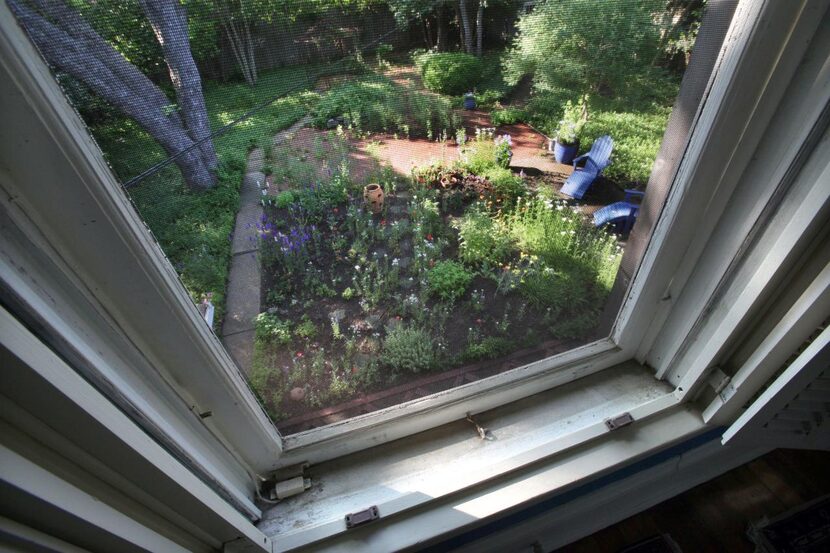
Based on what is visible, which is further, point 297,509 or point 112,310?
point 297,509

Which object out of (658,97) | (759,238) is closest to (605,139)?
(658,97)

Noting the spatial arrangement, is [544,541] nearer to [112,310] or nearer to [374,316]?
[374,316]

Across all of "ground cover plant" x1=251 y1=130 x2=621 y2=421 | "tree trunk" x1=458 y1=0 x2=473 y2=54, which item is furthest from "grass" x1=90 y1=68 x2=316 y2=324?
"tree trunk" x1=458 y1=0 x2=473 y2=54

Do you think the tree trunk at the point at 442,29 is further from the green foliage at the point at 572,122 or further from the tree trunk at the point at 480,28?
the green foliage at the point at 572,122

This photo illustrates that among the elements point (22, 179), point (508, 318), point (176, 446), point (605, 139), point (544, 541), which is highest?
point (22, 179)

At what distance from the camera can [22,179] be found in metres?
0.37

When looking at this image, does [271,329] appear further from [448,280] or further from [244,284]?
[448,280]

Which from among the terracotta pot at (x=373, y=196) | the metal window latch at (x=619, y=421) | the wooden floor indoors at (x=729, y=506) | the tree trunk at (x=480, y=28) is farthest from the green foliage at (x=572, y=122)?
the wooden floor indoors at (x=729, y=506)

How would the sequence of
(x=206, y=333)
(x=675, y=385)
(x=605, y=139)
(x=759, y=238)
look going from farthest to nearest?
(x=675, y=385)
(x=605, y=139)
(x=759, y=238)
(x=206, y=333)

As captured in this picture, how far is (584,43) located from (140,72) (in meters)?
0.63

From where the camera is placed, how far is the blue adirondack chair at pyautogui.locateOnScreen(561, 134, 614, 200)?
0.87 m

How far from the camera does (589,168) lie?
0.95 m

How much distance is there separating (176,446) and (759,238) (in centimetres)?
98

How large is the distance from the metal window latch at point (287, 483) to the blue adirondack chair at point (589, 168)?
87 cm
